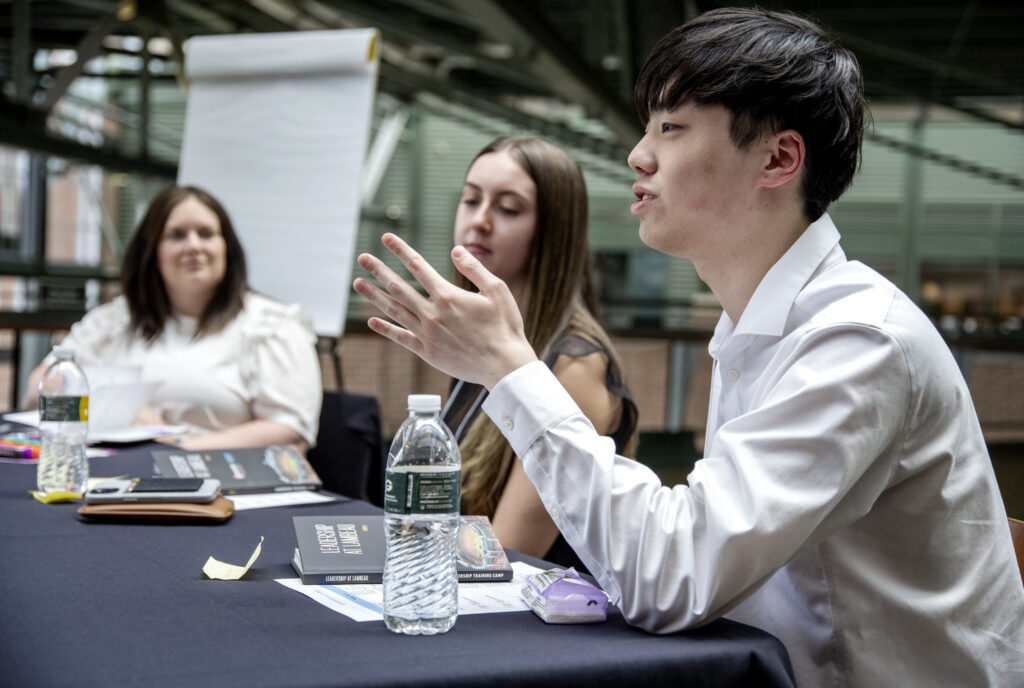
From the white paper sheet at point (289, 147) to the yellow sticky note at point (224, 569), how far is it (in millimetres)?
2388

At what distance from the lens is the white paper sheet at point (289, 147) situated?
3828 millimetres

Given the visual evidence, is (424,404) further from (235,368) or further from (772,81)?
(235,368)

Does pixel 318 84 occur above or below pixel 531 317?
above

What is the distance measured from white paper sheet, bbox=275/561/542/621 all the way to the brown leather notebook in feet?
1.35

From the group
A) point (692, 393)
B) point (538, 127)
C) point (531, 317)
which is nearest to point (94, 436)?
point (531, 317)

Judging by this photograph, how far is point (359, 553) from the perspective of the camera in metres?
1.39

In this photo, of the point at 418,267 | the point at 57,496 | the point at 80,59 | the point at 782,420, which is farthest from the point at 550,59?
the point at 782,420

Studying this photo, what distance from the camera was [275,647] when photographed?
103 centimetres

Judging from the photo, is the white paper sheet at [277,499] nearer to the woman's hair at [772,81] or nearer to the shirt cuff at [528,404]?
the shirt cuff at [528,404]

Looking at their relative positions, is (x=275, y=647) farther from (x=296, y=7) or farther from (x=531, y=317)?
(x=296, y=7)

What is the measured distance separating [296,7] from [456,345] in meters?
8.33

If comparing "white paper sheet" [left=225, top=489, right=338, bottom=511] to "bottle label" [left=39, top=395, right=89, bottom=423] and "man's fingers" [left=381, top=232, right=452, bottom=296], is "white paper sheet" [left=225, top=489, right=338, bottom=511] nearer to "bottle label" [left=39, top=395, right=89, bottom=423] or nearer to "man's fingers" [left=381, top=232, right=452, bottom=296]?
"bottle label" [left=39, top=395, right=89, bottom=423]

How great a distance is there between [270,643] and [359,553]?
35 centimetres

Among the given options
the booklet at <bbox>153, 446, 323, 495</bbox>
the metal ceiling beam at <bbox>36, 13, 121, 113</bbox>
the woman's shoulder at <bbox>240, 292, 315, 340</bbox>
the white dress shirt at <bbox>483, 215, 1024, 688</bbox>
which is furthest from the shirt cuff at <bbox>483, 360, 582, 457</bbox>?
the metal ceiling beam at <bbox>36, 13, 121, 113</bbox>
